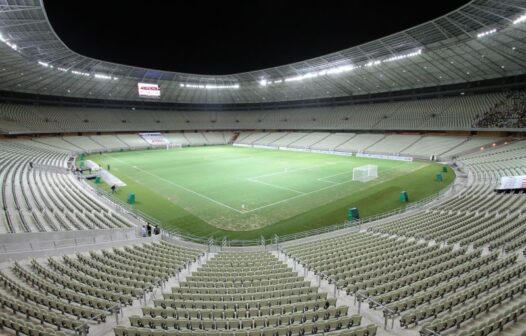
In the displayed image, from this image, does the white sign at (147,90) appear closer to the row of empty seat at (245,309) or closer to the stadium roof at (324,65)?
the stadium roof at (324,65)

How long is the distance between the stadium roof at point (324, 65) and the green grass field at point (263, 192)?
637 inches

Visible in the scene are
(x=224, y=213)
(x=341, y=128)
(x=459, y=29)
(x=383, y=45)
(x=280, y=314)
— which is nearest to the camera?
(x=280, y=314)

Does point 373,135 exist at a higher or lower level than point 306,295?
higher

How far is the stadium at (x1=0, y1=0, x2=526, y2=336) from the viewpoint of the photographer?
28.3 feet

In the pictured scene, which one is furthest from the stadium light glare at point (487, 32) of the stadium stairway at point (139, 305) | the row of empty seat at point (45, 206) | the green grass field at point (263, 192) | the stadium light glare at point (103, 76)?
the stadium light glare at point (103, 76)

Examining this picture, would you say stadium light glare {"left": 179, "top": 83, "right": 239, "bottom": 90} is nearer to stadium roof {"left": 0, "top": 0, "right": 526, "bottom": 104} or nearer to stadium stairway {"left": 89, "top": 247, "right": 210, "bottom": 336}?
stadium roof {"left": 0, "top": 0, "right": 526, "bottom": 104}

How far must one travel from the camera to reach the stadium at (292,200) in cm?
863

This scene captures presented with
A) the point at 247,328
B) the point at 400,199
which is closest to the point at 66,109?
the point at 400,199

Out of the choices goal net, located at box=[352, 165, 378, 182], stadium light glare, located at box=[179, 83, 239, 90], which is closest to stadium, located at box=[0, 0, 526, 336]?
goal net, located at box=[352, 165, 378, 182]

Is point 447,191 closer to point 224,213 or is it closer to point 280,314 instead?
point 224,213

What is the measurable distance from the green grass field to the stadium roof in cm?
1618

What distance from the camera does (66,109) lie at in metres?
68.1

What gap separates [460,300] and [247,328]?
20.6 ft

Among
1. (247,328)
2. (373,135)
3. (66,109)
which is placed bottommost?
(247,328)
